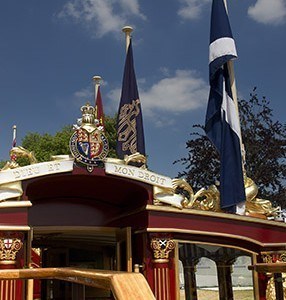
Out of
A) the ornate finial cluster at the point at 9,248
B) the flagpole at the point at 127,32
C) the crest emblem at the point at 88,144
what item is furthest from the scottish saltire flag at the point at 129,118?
the ornate finial cluster at the point at 9,248

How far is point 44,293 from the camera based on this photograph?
625 inches

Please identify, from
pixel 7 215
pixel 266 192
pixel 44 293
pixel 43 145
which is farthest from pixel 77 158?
pixel 43 145

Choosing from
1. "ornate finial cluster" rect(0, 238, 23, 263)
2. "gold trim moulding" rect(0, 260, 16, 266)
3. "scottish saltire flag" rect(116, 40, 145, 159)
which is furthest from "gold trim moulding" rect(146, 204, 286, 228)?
"scottish saltire flag" rect(116, 40, 145, 159)

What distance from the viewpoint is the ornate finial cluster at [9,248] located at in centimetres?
821

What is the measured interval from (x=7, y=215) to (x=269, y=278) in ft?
19.5

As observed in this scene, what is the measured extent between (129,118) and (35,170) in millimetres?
6490

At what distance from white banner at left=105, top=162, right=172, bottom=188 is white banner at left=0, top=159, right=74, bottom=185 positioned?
32.7 inches

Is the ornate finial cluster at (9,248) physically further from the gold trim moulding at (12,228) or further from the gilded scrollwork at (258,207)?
the gilded scrollwork at (258,207)

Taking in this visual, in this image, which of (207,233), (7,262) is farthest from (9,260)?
(207,233)

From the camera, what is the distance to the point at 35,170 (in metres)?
8.73

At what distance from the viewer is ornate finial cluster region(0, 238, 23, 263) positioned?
821cm

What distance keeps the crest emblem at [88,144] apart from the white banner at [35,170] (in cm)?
26

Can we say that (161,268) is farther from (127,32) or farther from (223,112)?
(127,32)

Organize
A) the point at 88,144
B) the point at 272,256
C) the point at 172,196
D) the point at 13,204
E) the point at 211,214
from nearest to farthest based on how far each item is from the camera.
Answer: the point at 13,204, the point at 88,144, the point at 172,196, the point at 211,214, the point at 272,256
